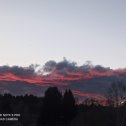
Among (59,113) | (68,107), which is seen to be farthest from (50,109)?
(68,107)

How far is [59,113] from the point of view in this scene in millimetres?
95688

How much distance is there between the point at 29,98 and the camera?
17500 cm

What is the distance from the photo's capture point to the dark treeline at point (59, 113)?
311 ft

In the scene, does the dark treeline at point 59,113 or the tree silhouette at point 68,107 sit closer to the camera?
the dark treeline at point 59,113

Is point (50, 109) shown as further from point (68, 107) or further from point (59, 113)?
point (68, 107)

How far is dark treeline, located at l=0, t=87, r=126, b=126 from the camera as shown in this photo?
94812mm

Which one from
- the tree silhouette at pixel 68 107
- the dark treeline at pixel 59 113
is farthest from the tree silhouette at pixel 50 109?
the tree silhouette at pixel 68 107

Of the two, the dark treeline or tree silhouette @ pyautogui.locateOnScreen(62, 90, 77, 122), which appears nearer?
the dark treeline

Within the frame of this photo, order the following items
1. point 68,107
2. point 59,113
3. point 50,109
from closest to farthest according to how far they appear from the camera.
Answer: point 50,109
point 59,113
point 68,107

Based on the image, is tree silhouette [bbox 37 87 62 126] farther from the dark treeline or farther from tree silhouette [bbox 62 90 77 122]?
tree silhouette [bbox 62 90 77 122]

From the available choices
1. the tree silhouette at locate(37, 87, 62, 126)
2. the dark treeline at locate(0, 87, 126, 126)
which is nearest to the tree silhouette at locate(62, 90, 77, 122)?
the dark treeline at locate(0, 87, 126, 126)

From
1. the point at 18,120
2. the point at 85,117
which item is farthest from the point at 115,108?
the point at 18,120

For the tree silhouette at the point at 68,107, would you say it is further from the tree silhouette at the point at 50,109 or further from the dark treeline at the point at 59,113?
the tree silhouette at the point at 50,109

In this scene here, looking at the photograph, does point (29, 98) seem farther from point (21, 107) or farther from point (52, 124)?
point (52, 124)
